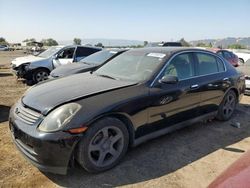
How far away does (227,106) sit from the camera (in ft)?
19.4

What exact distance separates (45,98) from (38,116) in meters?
0.36

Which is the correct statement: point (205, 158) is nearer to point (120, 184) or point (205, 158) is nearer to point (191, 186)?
point (191, 186)

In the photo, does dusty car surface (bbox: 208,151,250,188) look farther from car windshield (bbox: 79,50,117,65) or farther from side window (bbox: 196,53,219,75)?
car windshield (bbox: 79,50,117,65)

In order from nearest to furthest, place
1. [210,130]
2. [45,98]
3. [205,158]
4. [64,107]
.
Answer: [64,107] → [45,98] → [205,158] → [210,130]

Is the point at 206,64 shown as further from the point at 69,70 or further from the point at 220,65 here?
the point at 69,70

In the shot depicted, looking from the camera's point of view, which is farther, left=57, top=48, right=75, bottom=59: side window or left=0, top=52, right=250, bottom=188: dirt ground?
left=57, top=48, right=75, bottom=59: side window

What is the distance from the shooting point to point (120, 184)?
11.0 ft

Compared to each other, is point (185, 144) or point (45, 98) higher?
point (45, 98)

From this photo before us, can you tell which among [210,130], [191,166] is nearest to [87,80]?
[191,166]

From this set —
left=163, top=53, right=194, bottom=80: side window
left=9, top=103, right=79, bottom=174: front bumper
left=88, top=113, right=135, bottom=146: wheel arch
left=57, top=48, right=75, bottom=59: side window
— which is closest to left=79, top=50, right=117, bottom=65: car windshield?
left=57, top=48, right=75, bottom=59: side window

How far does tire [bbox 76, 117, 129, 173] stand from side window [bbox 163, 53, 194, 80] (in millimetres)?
1271

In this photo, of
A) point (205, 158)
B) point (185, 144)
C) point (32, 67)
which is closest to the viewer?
point (205, 158)

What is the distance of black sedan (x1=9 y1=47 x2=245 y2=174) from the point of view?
10.5 feet

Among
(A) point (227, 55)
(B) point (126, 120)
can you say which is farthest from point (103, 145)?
(A) point (227, 55)
